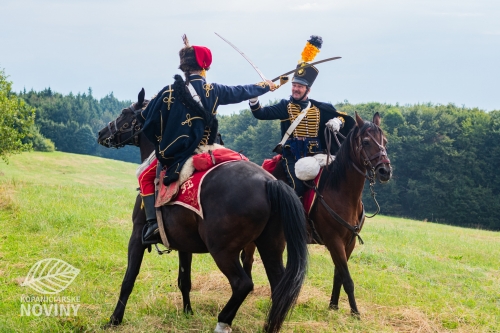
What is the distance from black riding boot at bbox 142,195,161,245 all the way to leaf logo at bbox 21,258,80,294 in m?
2.00

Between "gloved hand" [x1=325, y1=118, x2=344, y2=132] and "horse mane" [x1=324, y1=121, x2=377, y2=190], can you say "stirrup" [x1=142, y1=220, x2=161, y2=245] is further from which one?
"gloved hand" [x1=325, y1=118, x2=344, y2=132]

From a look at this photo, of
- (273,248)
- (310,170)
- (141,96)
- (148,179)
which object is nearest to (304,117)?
(310,170)

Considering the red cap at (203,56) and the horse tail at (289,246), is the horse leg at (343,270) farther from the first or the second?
the red cap at (203,56)

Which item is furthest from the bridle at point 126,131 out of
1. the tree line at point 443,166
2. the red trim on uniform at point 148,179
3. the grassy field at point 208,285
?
the tree line at point 443,166

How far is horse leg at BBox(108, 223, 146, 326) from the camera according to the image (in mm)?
5500

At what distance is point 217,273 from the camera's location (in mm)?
8094

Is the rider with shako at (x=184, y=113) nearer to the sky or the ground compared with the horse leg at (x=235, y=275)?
nearer to the sky

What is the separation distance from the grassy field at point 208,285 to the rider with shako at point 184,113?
1.28 m

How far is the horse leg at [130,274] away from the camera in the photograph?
5.50 metres

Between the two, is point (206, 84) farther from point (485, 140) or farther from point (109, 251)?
point (485, 140)

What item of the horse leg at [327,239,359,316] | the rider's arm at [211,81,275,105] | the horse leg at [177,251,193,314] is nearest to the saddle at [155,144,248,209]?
the rider's arm at [211,81,275,105]

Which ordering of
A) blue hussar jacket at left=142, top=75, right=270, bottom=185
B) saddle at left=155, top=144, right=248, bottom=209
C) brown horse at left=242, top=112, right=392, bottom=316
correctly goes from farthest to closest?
brown horse at left=242, top=112, right=392, bottom=316 < blue hussar jacket at left=142, top=75, right=270, bottom=185 < saddle at left=155, top=144, right=248, bottom=209

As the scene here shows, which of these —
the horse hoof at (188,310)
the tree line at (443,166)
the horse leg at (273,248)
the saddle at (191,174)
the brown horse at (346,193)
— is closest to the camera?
the horse leg at (273,248)

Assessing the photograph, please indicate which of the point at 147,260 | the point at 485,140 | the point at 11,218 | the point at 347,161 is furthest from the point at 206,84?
the point at 485,140
